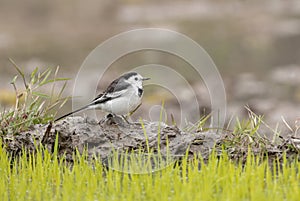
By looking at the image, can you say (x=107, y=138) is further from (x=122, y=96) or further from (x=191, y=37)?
(x=191, y=37)

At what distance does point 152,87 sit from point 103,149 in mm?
7309

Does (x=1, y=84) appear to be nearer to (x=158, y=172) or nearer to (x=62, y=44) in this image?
(x=62, y=44)

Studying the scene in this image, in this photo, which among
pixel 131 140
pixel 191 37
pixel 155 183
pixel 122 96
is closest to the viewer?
pixel 155 183

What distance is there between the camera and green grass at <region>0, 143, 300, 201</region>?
5.46m

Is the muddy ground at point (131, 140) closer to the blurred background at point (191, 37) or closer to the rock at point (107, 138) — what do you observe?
the rock at point (107, 138)

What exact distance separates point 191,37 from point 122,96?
11.8 m

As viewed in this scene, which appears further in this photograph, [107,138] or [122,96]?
[107,138]

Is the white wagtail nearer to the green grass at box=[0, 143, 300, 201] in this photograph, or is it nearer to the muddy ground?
the muddy ground

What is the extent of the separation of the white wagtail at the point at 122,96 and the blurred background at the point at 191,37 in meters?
4.35

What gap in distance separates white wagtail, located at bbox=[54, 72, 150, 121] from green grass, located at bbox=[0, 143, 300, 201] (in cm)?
58

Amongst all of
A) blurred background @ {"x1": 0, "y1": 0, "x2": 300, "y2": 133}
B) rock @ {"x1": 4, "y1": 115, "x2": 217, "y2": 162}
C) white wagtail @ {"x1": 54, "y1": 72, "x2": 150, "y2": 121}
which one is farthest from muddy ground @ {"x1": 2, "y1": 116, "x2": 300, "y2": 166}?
blurred background @ {"x1": 0, "y1": 0, "x2": 300, "y2": 133}

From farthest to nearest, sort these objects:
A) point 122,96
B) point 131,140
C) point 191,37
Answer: point 191,37 → point 131,140 → point 122,96

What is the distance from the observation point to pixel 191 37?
1830 centimetres

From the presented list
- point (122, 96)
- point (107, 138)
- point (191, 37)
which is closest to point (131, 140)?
point (107, 138)
